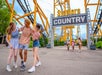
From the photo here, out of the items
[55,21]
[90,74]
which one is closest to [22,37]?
[90,74]

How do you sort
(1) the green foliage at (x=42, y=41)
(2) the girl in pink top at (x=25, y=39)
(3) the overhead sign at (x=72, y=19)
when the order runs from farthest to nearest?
(1) the green foliage at (x=42, y=41) < (3) the overhead sign at (x=72, y=19) < (2) the girl in pink top at (x=25, y=39)

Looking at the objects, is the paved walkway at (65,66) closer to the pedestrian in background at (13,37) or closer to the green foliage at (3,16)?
the pedestrian in background at (13,37)

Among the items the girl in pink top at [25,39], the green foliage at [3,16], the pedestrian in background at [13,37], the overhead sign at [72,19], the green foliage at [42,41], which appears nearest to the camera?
the girl in pink top at [25,39]

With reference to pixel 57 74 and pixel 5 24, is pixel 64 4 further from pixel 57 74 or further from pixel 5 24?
pixel 57 74

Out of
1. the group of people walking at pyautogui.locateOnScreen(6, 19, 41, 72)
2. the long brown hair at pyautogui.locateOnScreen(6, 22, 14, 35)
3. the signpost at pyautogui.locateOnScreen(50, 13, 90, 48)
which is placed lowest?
the group of people walking at pyautogui.locateOnScreen(6, 19, 41, 72)

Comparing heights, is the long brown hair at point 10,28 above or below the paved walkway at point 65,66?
above

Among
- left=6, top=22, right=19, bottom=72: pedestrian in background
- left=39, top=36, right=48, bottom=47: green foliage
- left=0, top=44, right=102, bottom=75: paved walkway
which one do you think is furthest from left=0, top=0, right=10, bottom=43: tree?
left=6, top=22, right=19, bottom=72: pedestrian in background

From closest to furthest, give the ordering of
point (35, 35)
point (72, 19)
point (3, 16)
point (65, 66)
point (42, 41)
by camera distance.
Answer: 1. point (35, 35)
2. point (65, 66)
3. point (72, 19)
4. point (42, 41)
5. point (3, 16)

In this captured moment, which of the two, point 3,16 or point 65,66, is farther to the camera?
point 3,16

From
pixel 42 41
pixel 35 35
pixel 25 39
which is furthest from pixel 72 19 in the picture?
pixel 25 39

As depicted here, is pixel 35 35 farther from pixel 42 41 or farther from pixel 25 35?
pixel 42 41

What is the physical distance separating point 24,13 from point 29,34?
26.8 m

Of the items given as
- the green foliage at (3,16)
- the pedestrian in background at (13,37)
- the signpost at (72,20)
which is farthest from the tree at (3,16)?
the pedestrian in background at (13,37)

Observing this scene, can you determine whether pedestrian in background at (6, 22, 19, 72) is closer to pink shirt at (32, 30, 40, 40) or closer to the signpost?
pink shirt at (32, 30, 40, 40)
